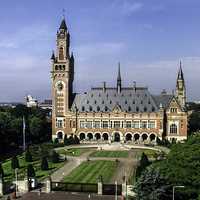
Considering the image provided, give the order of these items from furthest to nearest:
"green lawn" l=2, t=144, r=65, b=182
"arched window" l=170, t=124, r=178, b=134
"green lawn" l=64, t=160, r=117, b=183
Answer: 1. "arched window" l=170, t=124, r=178, b=134
2. "green lawn" l=2, t=144, r=65, b=182
3. "green lawn" l=64, t=160, r=117, b=183

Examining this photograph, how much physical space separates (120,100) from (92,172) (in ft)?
182

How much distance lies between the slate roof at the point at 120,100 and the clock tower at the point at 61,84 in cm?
322

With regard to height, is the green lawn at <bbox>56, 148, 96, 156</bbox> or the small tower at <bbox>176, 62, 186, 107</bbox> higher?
the small tower at <bbox>176, 62, 186, 107</bbox>

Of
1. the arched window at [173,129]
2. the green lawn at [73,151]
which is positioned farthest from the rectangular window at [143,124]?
the green lawn at [73,151]

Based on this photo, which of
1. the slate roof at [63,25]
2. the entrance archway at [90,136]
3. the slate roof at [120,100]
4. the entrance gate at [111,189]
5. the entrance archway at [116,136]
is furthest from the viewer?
the slate roof at [63,25]

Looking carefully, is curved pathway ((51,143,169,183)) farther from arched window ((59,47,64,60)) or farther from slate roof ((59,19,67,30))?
slate roof ((59,19,67,30))

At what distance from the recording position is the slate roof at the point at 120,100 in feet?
440

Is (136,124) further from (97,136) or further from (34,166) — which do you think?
(34,166)

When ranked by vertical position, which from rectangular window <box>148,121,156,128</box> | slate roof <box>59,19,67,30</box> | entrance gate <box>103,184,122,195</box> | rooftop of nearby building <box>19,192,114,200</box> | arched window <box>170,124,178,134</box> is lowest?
rooftop of nearby building <box>19,192,114,200</box>

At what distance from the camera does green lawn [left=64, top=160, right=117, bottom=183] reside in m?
75.3

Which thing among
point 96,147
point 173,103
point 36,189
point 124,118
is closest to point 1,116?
point 96,147

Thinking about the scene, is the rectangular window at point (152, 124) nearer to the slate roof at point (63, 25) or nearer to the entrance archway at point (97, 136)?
the entrance archway at point (97, 136)

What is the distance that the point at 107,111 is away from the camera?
135m

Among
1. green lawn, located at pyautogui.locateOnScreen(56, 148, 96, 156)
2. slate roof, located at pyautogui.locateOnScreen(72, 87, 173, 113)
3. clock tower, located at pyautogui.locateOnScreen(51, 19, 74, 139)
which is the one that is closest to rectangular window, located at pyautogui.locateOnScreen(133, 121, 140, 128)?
slate roof, located at pyautogui.locateOnScreen(72, 87, 173, 113)
